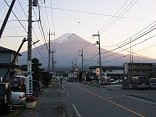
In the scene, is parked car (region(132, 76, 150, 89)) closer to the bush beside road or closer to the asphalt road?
the asphalt road

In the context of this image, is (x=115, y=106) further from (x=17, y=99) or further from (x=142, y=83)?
(x=142, y=83)

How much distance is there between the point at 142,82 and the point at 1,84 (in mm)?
44873

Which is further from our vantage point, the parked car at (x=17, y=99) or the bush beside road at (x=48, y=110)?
the parked car at (x=17, y=99)

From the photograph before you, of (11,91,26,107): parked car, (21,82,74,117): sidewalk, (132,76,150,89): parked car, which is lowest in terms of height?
(21,82,74,117): sidewalk

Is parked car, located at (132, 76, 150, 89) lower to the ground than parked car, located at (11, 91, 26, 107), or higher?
higher

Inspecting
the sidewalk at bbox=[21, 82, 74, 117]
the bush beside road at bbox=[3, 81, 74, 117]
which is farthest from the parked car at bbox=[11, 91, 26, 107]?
the sidewalk at bbox=[21, 82, 74, 117]

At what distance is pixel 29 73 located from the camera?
2928cm

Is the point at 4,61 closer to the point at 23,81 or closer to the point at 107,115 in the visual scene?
the point at 23,81

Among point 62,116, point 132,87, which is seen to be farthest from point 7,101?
point 132,87

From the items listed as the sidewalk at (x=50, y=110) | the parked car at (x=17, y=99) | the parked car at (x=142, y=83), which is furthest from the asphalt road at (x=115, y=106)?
the parked car at (x=142, y=83)

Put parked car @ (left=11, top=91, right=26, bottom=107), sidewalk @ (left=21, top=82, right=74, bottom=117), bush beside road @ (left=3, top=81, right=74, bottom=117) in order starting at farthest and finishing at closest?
parked car @ (left=11, top=91, right=26, bottom=107), sidewalk @ (left=21, top=82, right=74, bottom=117), bush beside road @ (left=3, top=81, right=74, bottom=117)

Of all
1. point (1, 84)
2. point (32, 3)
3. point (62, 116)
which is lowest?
point (62, 116)

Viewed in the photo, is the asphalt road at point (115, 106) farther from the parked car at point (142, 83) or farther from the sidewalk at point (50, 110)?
the parked car at point (142, 83)

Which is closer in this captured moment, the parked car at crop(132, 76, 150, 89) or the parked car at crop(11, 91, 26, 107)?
the parked car at crop(11, 91, 26, 107)
